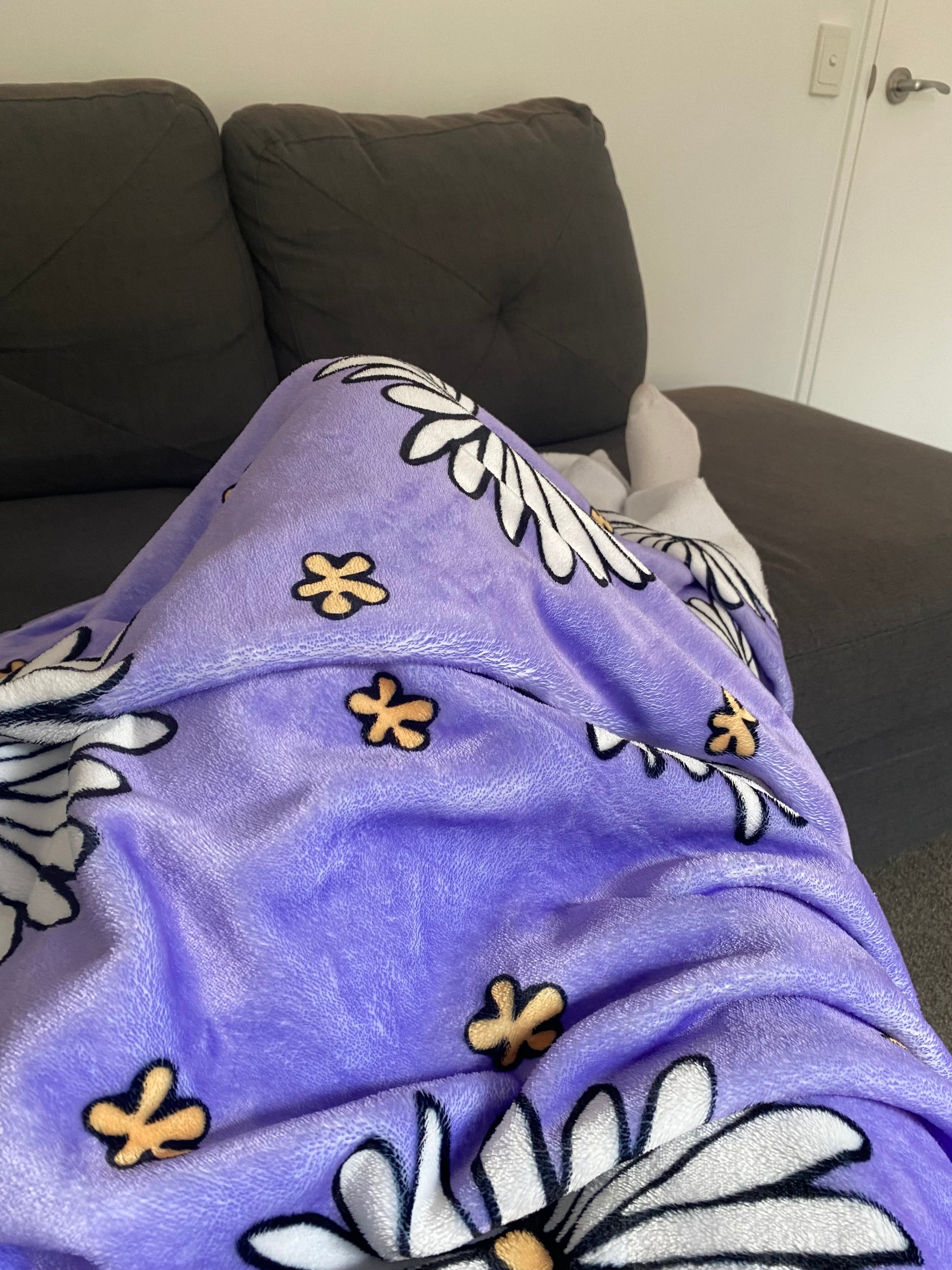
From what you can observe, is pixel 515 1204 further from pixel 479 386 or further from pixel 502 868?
pixel 479 386

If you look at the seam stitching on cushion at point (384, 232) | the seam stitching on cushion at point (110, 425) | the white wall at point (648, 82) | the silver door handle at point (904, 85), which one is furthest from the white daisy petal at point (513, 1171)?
the silver door handle at point (904, 85)

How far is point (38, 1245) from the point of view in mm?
322

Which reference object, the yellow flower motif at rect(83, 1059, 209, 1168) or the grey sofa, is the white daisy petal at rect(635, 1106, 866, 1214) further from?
the grey sofa

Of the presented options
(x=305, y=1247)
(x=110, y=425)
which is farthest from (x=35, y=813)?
(x=110, y=425)

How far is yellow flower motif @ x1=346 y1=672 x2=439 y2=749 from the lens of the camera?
48 cm

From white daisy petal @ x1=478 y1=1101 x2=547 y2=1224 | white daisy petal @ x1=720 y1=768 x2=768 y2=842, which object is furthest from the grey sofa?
white daisy petal @ x1=478 y1=1101 x2=547 y2=1224

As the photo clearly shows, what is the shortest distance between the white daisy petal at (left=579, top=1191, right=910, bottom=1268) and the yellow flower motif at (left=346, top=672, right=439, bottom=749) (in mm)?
235

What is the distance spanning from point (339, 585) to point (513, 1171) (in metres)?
0.30

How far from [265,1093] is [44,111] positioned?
3.57 ft

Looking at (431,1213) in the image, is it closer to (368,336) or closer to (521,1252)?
(521,1252)

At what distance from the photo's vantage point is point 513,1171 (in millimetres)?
349

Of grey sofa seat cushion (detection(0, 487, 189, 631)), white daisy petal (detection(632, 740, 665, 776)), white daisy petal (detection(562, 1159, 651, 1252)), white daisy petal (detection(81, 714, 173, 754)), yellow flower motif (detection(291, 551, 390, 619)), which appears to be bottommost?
grey sofa seat cushion (detection(0, 487, 189, 631))

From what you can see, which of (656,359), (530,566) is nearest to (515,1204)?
(530,566)

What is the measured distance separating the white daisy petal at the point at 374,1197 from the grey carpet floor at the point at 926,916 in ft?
2.64
